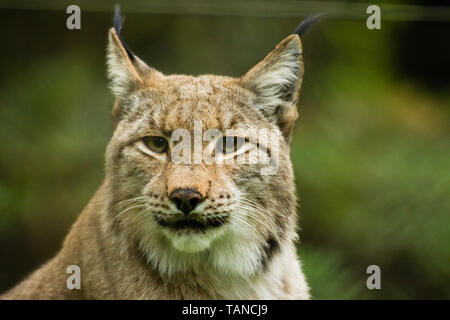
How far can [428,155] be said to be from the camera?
5.47 meters

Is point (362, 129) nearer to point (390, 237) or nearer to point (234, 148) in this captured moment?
point (390, 237)

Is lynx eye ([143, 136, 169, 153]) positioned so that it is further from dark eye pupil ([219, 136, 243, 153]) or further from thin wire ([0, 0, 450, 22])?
→ thin wire ([0, 0, 450, 22])

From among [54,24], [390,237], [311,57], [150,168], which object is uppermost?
[54,24]

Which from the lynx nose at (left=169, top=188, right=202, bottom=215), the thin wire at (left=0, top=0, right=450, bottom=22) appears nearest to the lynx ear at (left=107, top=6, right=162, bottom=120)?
the lynx nose at (left=169, top=188, right=202, bottom=215)

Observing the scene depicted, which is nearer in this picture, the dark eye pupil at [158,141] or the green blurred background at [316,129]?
the dark eye pupil at [158,141]

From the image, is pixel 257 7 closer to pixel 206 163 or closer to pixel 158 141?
pixel 158 141

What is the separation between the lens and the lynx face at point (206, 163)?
9.19ft

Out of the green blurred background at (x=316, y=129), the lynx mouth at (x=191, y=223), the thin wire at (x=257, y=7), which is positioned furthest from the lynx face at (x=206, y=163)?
the green blurred background at (x=316, y=129)

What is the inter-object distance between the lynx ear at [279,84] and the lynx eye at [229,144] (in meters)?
0.29

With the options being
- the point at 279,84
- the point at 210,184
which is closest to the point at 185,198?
the point at 210,184

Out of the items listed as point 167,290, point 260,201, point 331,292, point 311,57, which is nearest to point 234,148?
point 260,201

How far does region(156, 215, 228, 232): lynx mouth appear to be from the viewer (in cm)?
275

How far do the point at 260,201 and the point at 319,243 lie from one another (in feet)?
8.73

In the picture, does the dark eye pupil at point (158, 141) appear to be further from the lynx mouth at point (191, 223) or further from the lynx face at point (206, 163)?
the lynx mouth at point (191, 223)
